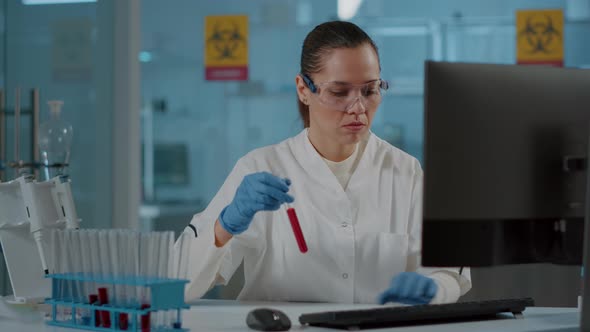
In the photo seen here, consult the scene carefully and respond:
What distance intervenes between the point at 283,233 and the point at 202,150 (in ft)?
6.29

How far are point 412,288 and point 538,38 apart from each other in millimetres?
2427

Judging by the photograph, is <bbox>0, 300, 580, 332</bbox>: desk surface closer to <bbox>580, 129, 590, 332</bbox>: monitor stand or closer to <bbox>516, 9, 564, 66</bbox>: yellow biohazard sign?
<bbox>580, 129, 590, 332</bbox>: monitor stand

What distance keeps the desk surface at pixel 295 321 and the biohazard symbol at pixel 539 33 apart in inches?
89.3

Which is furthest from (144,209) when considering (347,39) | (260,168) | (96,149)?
(347,39)

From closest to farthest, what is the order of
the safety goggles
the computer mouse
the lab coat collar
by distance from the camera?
the computer mouse, the safety goggles, the lab coat collar

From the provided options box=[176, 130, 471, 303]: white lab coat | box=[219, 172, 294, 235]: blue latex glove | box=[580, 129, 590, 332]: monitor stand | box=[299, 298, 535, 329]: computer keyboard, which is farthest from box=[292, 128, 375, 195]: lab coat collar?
A: box=[580, 129, 590, 332]: monitor stand

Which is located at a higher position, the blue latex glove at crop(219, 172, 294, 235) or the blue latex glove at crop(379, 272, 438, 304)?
the blue latex glove at crop(219, 172, 294, 235)

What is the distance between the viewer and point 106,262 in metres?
1.65

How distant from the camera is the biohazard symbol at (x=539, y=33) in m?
4.07

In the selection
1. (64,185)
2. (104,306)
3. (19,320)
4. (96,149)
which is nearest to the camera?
(104,306)

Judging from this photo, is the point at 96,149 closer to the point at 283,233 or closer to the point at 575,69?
the point at 283,233

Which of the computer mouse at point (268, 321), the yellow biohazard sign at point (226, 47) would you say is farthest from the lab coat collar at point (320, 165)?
the yellow biohazard sign at point (226, 47)

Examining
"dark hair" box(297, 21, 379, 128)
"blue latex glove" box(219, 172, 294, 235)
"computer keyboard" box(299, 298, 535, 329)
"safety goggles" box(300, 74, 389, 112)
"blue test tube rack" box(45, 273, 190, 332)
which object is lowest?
"computer keyboard" box(299, 298, 535, 329)

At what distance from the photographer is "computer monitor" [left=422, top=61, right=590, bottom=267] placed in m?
1.57
